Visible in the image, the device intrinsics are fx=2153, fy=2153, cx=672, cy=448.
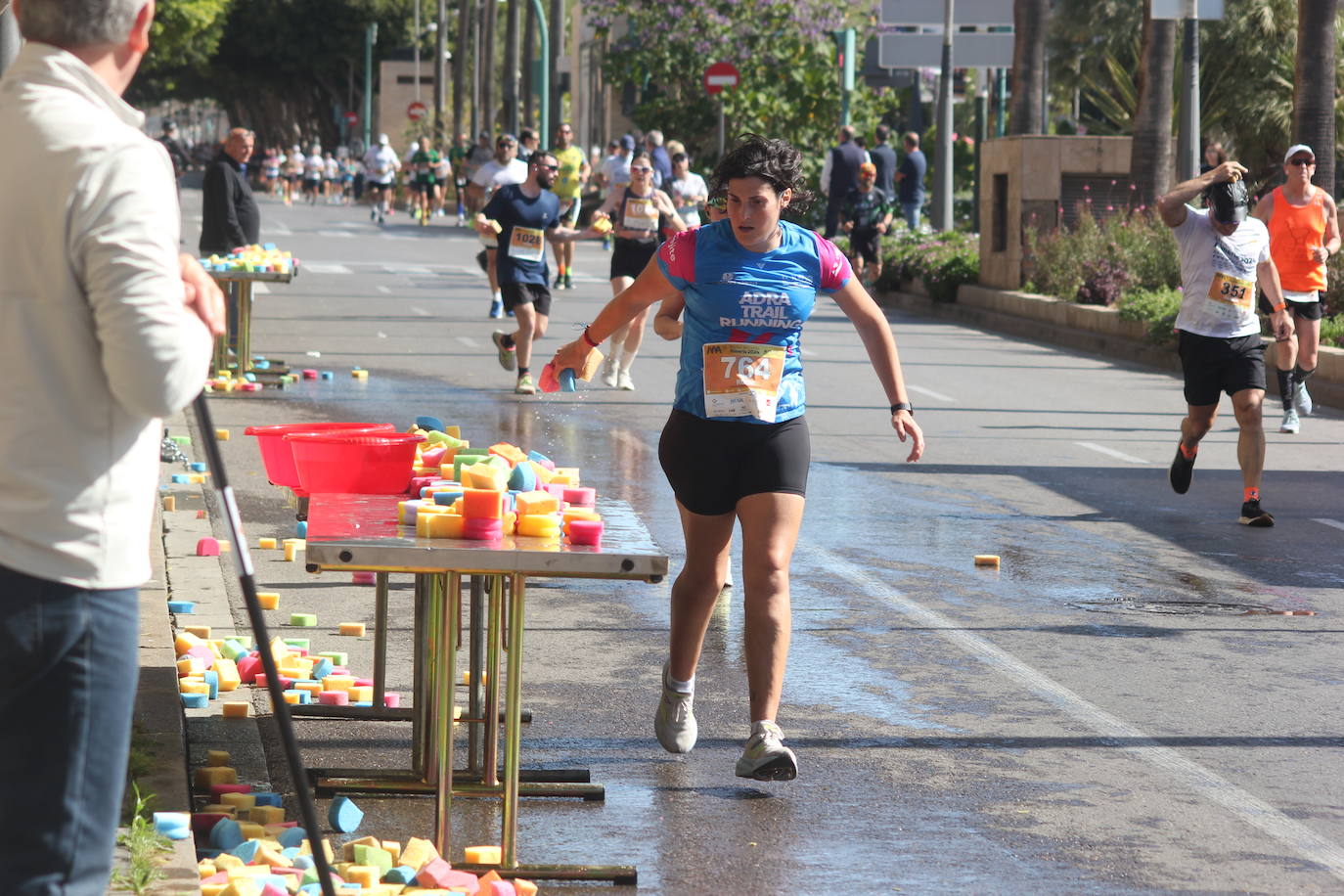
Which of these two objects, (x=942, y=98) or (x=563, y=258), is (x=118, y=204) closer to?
(x=563, y=258)

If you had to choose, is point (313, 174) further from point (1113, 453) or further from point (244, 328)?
point (1113, 453)

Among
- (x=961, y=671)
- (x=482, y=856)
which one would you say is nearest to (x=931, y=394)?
(x=961, y=671)

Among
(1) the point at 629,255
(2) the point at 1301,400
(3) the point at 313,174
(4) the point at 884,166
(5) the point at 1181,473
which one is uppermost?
(3) the point at 313,174

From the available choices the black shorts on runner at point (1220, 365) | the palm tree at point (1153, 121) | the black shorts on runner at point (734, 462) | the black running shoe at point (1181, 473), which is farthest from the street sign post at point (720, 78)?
the black shorts on runner at point (734, 462)

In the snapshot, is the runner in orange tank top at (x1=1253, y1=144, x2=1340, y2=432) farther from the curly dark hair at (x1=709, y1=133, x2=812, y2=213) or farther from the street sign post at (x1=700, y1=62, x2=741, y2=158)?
the street sign post at (x1=700, y1=62, x2=741, y2=158)

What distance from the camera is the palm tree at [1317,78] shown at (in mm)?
21438

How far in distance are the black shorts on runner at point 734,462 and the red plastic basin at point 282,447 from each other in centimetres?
87

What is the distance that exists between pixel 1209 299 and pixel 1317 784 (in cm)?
515

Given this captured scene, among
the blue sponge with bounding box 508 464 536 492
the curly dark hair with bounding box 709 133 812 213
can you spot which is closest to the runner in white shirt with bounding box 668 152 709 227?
the curly dark hair with bounding box 709 133 812 213

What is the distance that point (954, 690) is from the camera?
7414 millimetres

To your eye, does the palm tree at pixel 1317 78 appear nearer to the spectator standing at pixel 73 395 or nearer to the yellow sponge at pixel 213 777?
the yellow sponge at pixel 213 777

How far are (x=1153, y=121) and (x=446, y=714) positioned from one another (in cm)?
2184

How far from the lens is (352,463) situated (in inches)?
235

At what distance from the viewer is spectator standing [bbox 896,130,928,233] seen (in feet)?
107
